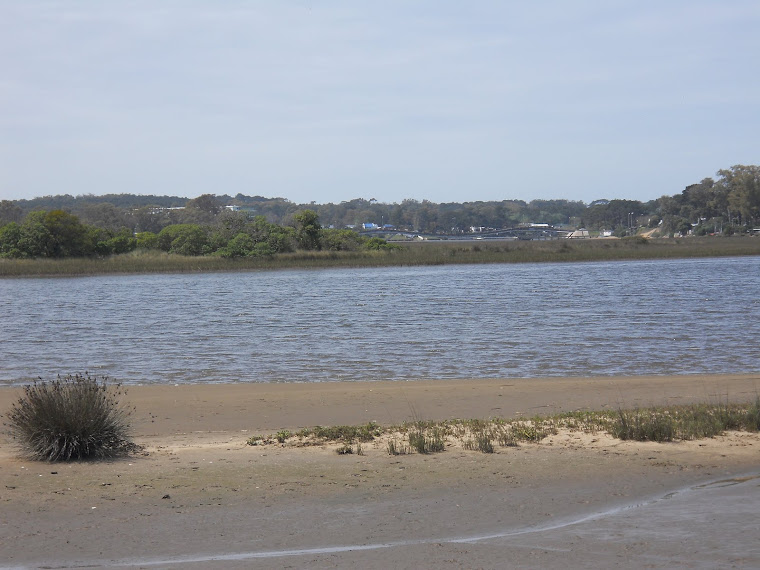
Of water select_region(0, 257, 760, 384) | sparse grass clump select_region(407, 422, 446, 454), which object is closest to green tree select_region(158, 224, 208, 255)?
water select_region(0, 257, 760, 384)

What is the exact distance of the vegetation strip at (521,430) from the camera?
9266mm

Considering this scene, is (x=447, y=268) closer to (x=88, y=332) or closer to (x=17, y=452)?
(x=88, y=332)

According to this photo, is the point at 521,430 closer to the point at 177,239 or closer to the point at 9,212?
the point at 177,239

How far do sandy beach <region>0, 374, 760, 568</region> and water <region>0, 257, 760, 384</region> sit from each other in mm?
8063

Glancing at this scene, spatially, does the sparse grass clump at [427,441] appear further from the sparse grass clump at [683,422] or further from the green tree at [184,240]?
the green tree at [184,240]

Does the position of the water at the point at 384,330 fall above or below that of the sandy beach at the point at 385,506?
below

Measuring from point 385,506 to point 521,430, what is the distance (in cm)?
304

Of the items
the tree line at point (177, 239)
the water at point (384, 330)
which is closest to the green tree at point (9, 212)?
the tree line at point (177, 239)

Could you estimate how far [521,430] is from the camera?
9.72 meters

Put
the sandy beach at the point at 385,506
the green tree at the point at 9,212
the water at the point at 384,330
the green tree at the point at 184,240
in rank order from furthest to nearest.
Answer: the green tree at the point at 9,212 < the green tree at the point at 184,240 < the water at the point at 384,330 < the sandy beach at the point at 385,506

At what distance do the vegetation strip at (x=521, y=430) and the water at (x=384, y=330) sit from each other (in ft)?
21.3

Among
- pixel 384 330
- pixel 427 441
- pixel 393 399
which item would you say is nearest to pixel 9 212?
pixel 384 330

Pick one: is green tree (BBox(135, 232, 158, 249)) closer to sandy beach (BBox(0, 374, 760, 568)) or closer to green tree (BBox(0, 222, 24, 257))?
green tree (BBox(0, 222, 24, 257))

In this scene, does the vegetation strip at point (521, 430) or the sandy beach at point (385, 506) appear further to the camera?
the vegetation strip at point (521, 430)
